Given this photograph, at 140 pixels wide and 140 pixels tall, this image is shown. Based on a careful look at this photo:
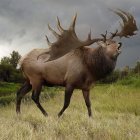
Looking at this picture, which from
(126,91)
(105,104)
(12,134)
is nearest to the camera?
(12,134)

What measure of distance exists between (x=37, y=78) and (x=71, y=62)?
0.96 metres

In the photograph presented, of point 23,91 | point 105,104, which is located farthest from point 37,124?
point 105,104

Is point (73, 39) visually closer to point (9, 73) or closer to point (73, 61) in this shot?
point (73, 61)

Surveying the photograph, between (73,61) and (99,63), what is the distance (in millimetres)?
600

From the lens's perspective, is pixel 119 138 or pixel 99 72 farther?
pixel 99 72

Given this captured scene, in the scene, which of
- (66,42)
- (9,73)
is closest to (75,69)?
(66,42)

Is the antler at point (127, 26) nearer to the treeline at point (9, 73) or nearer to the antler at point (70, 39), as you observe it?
the antler at point (70, 39)

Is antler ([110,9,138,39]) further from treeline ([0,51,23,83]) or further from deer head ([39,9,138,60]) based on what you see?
treeline ([0,51,23,83])

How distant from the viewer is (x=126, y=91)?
2038 cm

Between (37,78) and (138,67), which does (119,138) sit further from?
(138,67)

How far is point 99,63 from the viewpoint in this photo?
1222 cm

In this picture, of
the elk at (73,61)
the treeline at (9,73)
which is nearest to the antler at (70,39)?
the elk at (73,61)

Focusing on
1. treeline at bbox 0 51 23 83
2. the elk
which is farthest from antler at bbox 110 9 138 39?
treeline at bbox 0 51 23 83

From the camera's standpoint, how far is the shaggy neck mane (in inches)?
479
